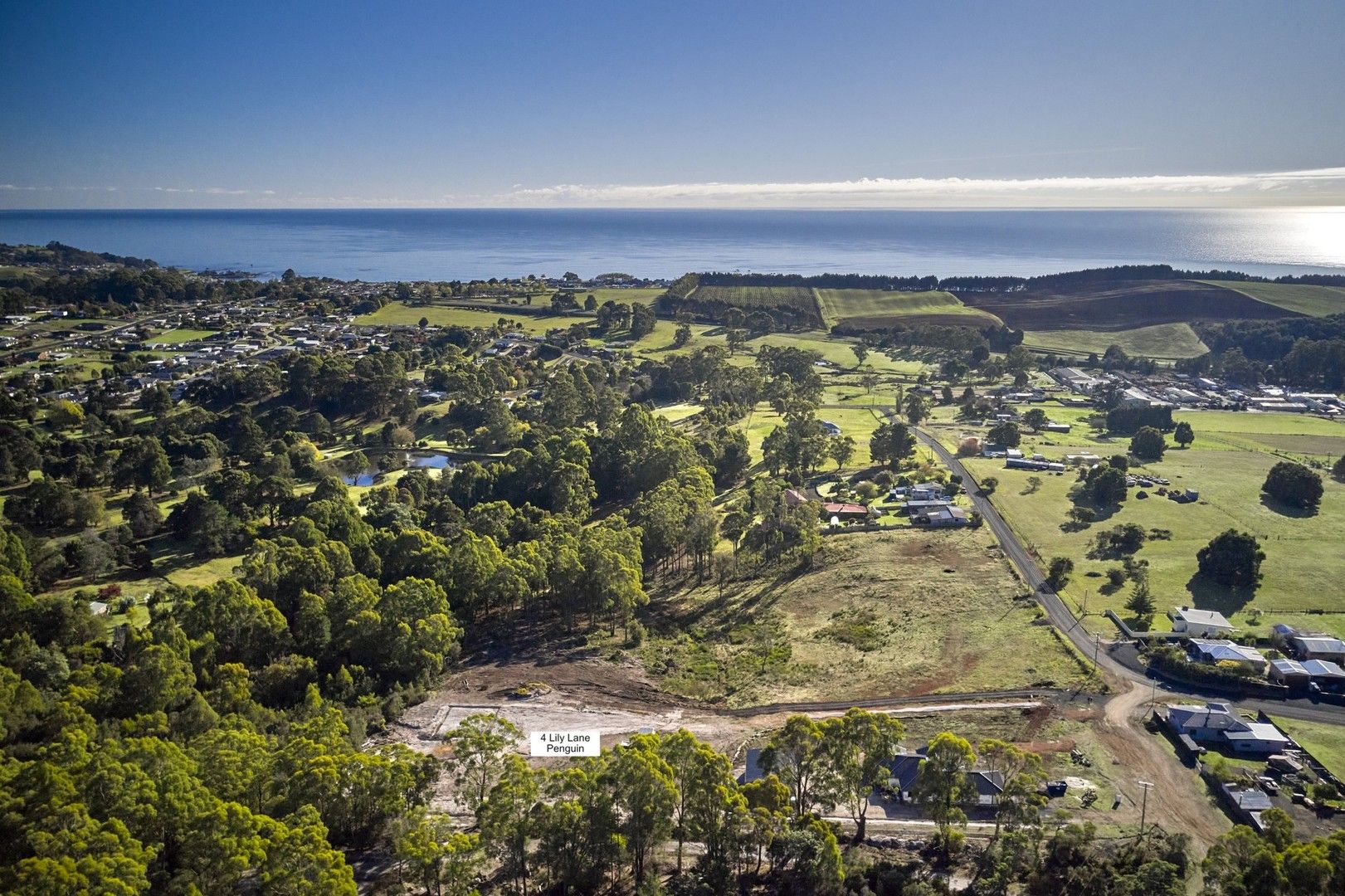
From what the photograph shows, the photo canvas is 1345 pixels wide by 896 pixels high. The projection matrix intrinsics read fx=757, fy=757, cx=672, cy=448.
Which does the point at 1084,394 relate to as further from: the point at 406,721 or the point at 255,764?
the point at 255,764

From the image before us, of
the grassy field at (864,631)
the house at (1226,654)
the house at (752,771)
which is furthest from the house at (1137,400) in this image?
the house at (752,771)

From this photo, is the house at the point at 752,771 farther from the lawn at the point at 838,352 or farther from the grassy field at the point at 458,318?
the grassy field at the point at 458,318

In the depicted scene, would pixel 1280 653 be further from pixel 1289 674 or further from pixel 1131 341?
pixel 1131 341

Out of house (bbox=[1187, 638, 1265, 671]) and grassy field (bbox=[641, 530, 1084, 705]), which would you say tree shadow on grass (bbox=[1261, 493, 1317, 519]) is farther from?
house (bbox=[1187, 638, 1265, 671])

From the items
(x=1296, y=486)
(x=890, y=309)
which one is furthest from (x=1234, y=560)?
(x=890, y=309)

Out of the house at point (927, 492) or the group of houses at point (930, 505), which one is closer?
the group of houses at point (930, 505)

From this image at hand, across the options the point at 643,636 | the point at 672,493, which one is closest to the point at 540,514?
the point at 672,493
